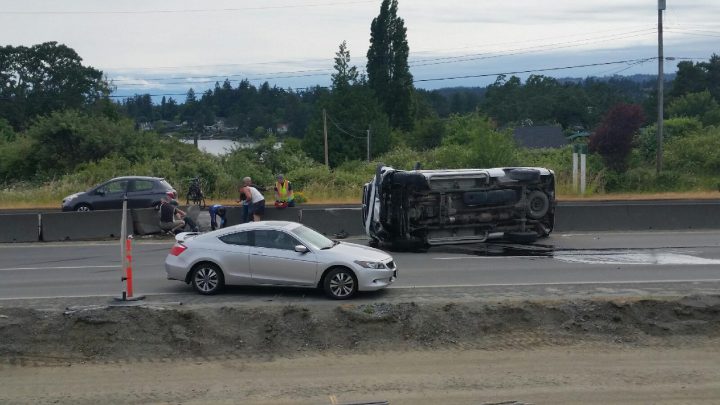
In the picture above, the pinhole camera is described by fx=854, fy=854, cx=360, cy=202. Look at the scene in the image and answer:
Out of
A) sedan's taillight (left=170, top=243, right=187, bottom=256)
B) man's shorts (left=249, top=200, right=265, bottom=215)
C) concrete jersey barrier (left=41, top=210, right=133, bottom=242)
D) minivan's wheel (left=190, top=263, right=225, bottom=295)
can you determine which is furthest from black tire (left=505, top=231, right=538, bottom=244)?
concrete jersey barrier (left=41, top=210, right=133, bottom=242)

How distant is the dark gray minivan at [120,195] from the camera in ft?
90.9

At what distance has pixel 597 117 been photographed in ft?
379

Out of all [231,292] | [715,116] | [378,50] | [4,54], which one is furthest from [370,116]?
[231,292]

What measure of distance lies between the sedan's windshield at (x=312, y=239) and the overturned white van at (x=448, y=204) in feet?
15.6

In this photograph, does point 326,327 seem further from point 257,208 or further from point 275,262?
point 257,208

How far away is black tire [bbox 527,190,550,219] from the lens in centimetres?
2145

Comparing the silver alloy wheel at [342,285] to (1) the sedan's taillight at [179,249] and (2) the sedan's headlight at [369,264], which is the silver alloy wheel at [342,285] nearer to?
(2) the sedan's headlight at [369,264]

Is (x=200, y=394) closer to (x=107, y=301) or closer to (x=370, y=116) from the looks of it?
(x=107, y=301)

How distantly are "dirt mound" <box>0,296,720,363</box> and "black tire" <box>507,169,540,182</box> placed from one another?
7056 mm

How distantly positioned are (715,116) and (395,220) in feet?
251

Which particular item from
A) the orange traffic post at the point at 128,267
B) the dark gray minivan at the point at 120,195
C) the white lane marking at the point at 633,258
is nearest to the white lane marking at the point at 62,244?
the dark gray minivan at the point at 120,195

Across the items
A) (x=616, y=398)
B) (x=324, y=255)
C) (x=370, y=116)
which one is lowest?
(x=616, y=398)

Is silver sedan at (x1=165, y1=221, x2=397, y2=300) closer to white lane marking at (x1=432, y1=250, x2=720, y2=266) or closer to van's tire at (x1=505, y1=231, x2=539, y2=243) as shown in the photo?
white lane marking at (x1=432, y1=250, x2=720, y2=266)

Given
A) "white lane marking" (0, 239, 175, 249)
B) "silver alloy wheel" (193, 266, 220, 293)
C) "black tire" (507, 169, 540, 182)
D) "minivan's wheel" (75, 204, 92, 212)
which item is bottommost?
"white lane marking" (0, 239, 175, 249)
